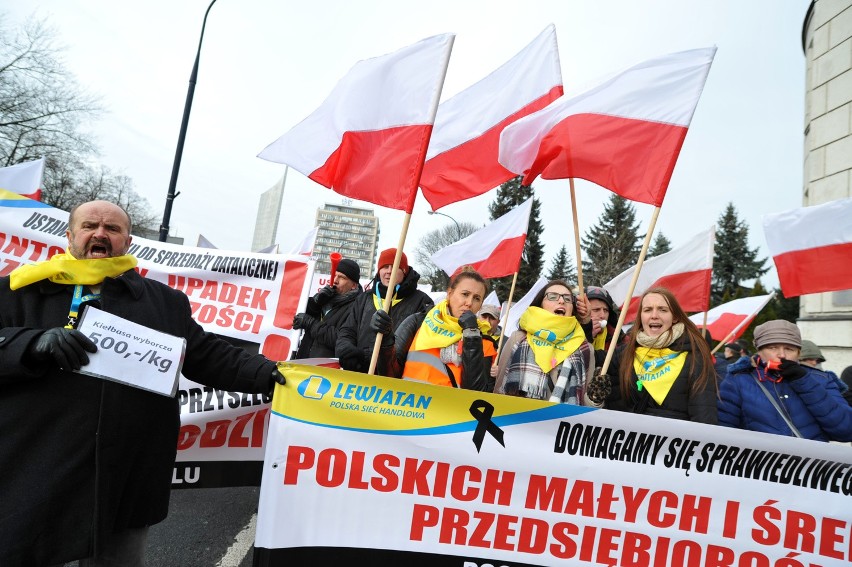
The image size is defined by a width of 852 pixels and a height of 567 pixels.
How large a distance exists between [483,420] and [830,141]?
14.7m

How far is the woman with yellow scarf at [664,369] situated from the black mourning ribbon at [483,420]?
3.47ft

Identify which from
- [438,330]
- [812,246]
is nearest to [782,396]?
[812,246]

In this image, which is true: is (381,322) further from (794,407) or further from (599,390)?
(794,407)

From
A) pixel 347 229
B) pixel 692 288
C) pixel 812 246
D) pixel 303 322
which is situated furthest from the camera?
pixel 347 229

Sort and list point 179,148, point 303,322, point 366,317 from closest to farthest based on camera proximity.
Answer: point 366,317
point 303,322
point 179,148

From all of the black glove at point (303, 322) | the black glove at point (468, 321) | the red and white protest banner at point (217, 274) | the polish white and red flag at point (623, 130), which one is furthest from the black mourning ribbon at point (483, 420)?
the red and white protest banner at point (217, 274)

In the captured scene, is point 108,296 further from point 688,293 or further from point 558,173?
point 688,293

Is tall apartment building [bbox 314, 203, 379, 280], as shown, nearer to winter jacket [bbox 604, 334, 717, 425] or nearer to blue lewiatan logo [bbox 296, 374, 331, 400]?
winter jacket [bbox 604, 334, 717, 425]

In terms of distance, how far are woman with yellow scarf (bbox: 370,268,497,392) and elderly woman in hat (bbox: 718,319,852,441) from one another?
156 cm

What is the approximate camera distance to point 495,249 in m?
6.46

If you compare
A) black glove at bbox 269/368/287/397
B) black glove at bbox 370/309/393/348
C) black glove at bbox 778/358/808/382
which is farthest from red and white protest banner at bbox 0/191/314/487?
black glove at bbox 778/358/808/382

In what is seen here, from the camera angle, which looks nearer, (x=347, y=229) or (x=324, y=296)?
(x=324, y=296)

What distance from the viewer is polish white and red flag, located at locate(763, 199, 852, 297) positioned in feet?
13.6

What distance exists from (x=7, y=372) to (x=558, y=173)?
10.3ft
